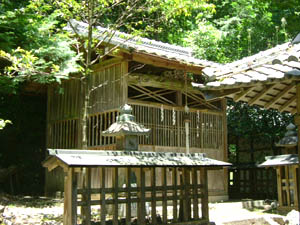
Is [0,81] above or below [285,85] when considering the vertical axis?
above

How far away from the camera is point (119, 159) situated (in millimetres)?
6602

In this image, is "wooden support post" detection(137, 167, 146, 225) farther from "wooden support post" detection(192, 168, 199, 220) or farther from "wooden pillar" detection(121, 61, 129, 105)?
"wooden pillar" detection(121, 61, 129, 105)

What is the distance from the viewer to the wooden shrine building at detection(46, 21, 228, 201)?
1140 centimetres

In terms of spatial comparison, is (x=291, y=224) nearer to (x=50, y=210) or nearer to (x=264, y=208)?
(x=264, y=208)

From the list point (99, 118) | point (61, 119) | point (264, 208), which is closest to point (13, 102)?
point (61, 119)

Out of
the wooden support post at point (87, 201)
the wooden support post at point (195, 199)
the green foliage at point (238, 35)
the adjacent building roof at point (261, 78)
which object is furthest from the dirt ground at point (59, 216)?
the green foliage at point (238, 35)

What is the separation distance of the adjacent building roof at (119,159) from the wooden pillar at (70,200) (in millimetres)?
258

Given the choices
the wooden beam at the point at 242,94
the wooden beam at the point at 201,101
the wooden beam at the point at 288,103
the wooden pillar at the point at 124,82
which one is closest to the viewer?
the wooden beam at the point at 242,94

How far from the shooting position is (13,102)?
1636 cm

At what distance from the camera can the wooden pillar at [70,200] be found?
6.00 metres

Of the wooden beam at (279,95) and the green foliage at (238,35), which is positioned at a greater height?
the green foliage at (238,35)

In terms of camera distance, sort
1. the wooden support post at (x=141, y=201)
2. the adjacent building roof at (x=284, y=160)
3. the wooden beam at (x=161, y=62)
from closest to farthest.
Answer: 1. the wooden support post at (x=141, y=201)
2. the adjacent building roof at (x=284, y=160)
3. the wooden beam at (x=161, y=62)

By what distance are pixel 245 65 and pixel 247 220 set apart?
505cm

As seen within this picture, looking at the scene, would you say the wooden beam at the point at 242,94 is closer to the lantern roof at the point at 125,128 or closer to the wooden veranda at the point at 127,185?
the wooden veranda at the point at 127,185
